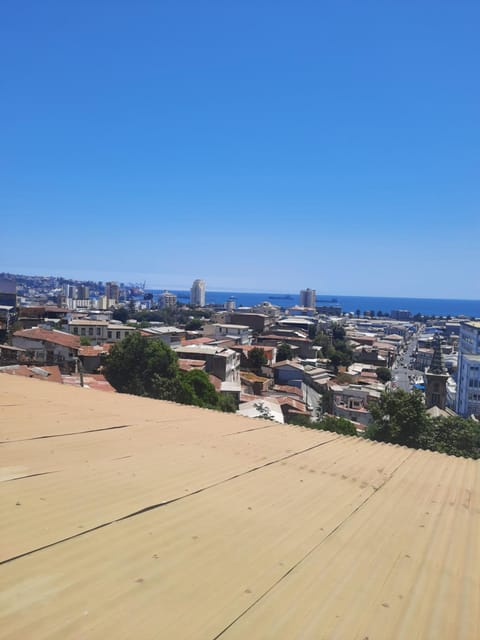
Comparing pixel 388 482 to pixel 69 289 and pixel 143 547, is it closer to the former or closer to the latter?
pixel 143 547

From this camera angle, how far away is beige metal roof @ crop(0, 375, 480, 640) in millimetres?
1819

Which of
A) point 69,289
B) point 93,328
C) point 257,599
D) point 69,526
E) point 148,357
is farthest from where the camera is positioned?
point 69,289

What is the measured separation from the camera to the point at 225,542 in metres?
2.49

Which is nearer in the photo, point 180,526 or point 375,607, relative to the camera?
point 375,607

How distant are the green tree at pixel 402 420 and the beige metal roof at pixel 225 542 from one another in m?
14.2

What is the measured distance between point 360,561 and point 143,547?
110cm

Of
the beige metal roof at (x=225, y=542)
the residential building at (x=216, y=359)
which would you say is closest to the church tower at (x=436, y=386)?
the residential building at (x=216, y=359)

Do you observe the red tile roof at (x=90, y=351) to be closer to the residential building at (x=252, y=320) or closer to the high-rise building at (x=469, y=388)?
the high-rise building at (x=469, y=388)

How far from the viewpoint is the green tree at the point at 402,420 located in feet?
59.6

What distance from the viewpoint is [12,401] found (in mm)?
6477

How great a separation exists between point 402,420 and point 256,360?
23.5 metres

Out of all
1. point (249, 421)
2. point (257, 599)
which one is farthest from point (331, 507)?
point (249, 421)

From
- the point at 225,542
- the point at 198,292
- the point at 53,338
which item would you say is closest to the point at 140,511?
the point at 225,542

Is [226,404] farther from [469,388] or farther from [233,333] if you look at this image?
[233,333]
